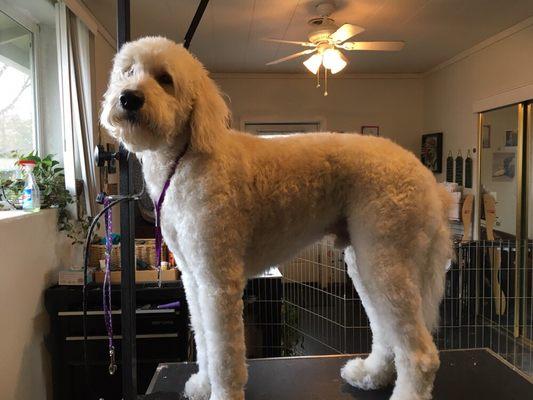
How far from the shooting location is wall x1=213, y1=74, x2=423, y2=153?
5.57 meters

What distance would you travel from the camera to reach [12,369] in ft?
6.97

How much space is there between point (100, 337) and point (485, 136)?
3.80 m

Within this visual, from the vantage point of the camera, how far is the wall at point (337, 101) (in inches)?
219

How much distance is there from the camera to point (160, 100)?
989 mm

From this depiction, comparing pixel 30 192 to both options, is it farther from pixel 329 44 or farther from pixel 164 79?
pixel 329 44

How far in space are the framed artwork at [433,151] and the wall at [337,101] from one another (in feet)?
0.77

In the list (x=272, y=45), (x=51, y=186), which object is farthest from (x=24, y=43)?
(x=272, y=45)

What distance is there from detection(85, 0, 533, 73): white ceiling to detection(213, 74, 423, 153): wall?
77 centimetres

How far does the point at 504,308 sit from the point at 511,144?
140cm

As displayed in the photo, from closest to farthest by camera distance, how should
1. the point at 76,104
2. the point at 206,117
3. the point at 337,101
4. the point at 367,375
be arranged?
the point at 206,117 → the point at 367,375 → the point at 76,104 → the point at 337,101

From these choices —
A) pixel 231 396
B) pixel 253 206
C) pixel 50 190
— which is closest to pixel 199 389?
pixel 231 396

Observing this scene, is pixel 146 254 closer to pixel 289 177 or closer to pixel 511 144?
pixel 289 177

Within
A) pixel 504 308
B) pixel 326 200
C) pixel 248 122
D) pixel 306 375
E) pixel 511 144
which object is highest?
pixel 248 122

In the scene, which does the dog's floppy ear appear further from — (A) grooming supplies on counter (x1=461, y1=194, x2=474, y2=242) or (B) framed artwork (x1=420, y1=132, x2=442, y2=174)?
(B) framed artwork (x1=420, y1=132, x2=442, y2=174)
